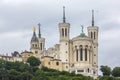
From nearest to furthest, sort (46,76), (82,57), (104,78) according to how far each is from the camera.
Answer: (46,76)
(104,78)
(82,57)

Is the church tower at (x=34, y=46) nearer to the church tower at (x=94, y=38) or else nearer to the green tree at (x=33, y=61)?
the green tree at (x=33, y=61)

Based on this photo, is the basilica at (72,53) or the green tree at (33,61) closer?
the green tree at (33,61)

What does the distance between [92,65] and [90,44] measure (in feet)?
15.8

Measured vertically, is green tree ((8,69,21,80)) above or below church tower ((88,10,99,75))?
below

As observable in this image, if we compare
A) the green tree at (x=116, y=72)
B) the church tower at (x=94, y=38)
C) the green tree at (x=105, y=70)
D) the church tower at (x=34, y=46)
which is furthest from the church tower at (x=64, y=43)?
the green tree at (x=116, y=72)

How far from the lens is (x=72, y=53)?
487ft

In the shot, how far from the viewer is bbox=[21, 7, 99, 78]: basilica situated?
14575 centimetres

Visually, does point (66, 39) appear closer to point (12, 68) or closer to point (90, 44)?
point (90, 44)

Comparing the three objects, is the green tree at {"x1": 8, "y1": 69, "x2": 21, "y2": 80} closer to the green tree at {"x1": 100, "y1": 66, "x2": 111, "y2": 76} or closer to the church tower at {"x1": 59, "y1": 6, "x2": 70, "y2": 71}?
the church tower at {"x1": 59, "y1": 6, "x2": 70, "y2": 71}

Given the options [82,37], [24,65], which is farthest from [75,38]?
[24,65]

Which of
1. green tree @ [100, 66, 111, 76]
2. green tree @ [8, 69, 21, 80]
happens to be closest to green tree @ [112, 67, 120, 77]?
green tree @ [100, 66, 111, 76]

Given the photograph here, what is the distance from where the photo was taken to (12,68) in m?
139

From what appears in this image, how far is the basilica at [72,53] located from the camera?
146 meters

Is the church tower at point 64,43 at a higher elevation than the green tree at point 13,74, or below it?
higher
